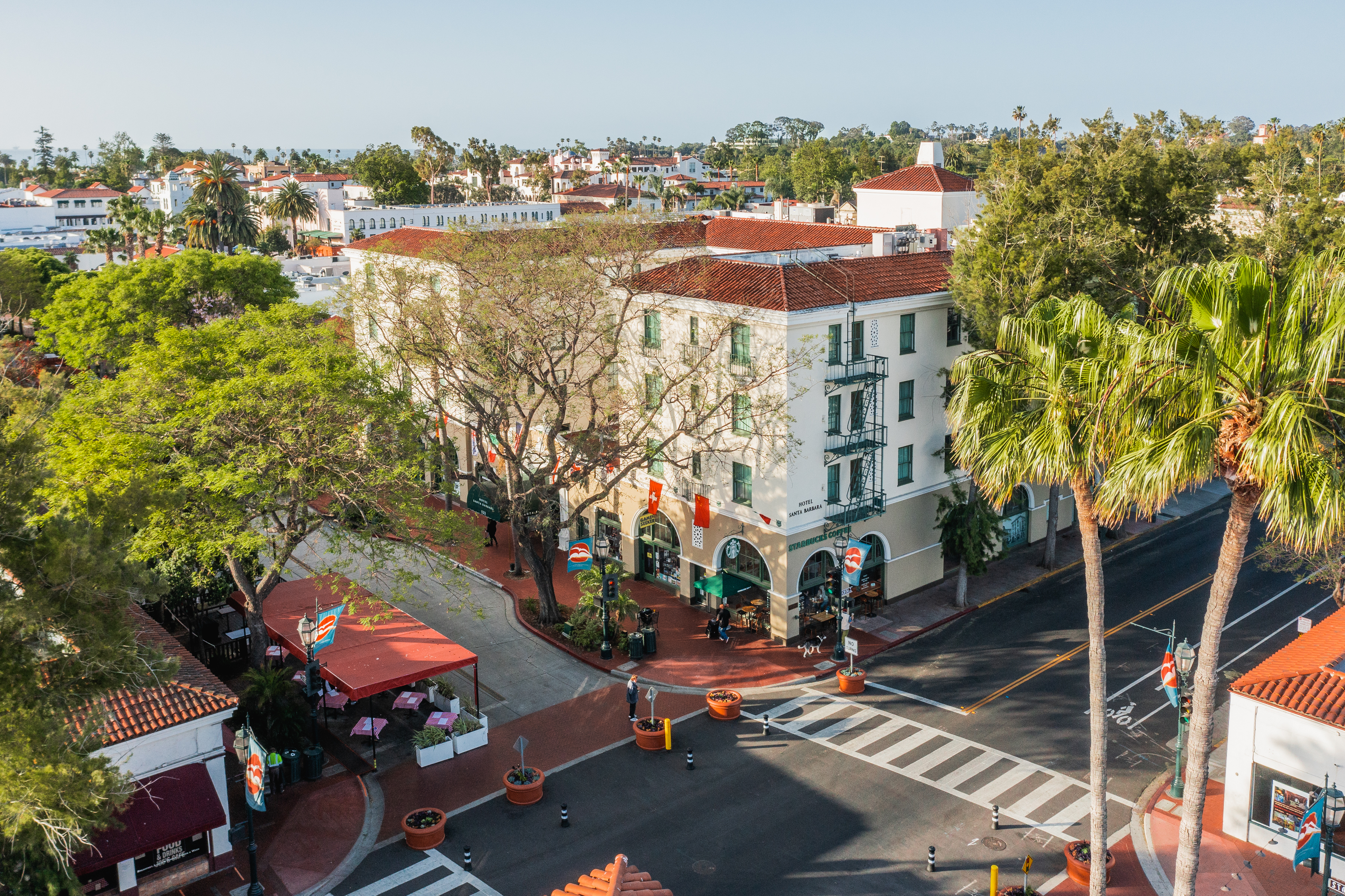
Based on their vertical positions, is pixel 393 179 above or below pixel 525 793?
above

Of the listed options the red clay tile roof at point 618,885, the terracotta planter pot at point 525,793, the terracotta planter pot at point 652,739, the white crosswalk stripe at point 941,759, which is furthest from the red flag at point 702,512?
the red clay tile roof at point 618,885

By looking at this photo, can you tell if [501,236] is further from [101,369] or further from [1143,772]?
[101,369]

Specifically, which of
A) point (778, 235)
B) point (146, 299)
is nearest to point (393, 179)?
point (146, 299)

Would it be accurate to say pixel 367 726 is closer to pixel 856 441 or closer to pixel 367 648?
pixel 367 648

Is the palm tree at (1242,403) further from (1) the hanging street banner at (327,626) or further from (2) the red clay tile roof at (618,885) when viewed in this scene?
(1) the hanging street banner at (327,626)

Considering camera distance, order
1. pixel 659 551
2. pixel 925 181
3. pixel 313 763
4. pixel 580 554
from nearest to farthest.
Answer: pixel 313 763 < pixel 580 554 < pixel 659 551 < pixel 925 181

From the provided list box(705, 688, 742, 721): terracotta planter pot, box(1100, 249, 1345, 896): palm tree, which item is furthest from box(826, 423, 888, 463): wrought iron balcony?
box(1100, 249, 1345, 896): palm tree

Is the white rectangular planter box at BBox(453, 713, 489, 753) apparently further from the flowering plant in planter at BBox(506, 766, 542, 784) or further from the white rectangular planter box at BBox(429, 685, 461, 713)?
the flowering plant in planter at BBox(506, 766, 542, 784)
